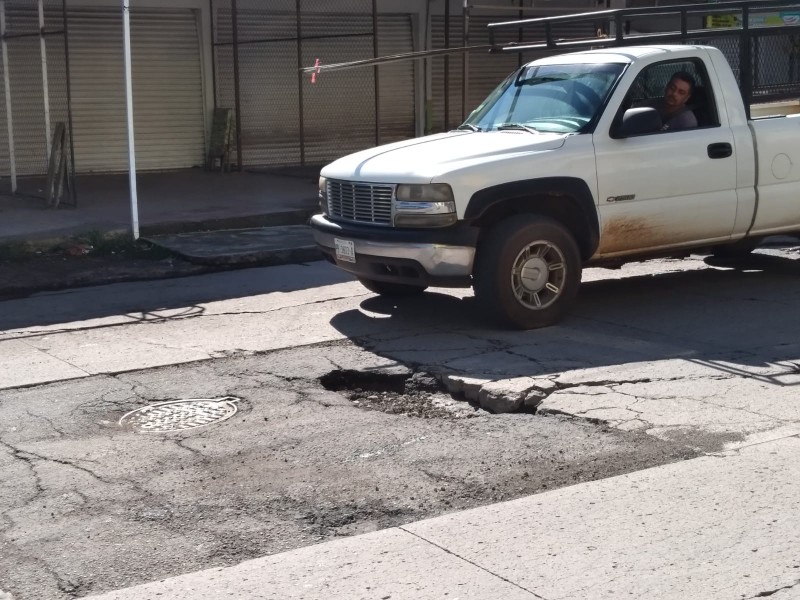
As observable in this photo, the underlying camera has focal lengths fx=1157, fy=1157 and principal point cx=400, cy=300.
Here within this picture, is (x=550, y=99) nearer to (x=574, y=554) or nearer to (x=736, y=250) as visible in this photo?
(x=736, y=250)

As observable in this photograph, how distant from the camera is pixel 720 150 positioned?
9086 millimetres

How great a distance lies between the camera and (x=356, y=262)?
854cm

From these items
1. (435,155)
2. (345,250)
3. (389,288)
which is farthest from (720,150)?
(345,250)

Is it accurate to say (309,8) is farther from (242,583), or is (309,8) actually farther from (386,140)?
(242,583)

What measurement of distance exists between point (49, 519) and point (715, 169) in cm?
600

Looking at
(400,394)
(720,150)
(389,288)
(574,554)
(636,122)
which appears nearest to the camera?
(574,554)

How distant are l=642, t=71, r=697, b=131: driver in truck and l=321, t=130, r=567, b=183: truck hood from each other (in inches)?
42.8

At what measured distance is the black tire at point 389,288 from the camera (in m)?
9.39

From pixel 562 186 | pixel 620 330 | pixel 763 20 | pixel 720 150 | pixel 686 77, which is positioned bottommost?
pixel 620 330

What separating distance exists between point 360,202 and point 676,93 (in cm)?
271

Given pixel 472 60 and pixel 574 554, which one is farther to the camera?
pixel 472 60

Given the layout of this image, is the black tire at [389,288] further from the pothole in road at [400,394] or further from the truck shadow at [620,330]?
the pothole in road at [400,394]

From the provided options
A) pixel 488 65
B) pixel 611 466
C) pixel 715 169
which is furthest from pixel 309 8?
pixel 611 466

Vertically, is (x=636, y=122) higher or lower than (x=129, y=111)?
lower
